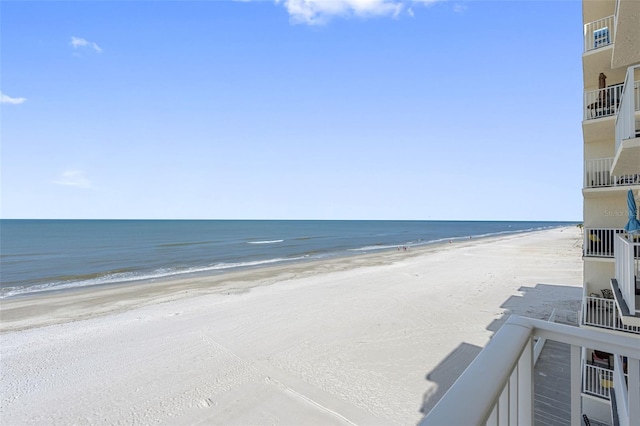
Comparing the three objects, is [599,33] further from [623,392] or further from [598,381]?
[623,392]

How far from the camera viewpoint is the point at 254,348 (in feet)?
31.7

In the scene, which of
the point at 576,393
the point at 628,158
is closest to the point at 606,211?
the point at 628,158

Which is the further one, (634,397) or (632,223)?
(632,223)

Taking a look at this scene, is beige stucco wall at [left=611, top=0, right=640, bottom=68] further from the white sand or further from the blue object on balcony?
the white sand

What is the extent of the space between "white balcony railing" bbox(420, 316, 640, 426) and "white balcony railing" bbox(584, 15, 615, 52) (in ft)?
33.3

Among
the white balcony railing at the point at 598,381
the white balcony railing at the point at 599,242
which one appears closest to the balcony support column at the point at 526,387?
the white balcony railing at the point at 598,381

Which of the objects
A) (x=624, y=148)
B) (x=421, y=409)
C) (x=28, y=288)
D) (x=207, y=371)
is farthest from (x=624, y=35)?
(x=28, y=288)

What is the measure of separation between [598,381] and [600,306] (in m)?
2.17

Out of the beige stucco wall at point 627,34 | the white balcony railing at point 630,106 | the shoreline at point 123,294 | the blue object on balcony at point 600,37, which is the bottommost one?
the shoreline at point 123,294

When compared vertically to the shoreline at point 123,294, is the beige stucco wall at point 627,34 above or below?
above

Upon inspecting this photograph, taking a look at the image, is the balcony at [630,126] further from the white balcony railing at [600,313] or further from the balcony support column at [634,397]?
the balcony support column at [634,397]

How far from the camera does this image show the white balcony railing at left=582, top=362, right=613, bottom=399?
21.2 feet

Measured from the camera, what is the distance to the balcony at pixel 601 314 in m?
7.60

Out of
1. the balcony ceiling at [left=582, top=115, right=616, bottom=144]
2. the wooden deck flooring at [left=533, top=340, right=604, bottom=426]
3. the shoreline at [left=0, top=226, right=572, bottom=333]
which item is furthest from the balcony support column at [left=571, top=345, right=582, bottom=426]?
the shoreline at [left=0, top=226, right=572, bottom=333]
